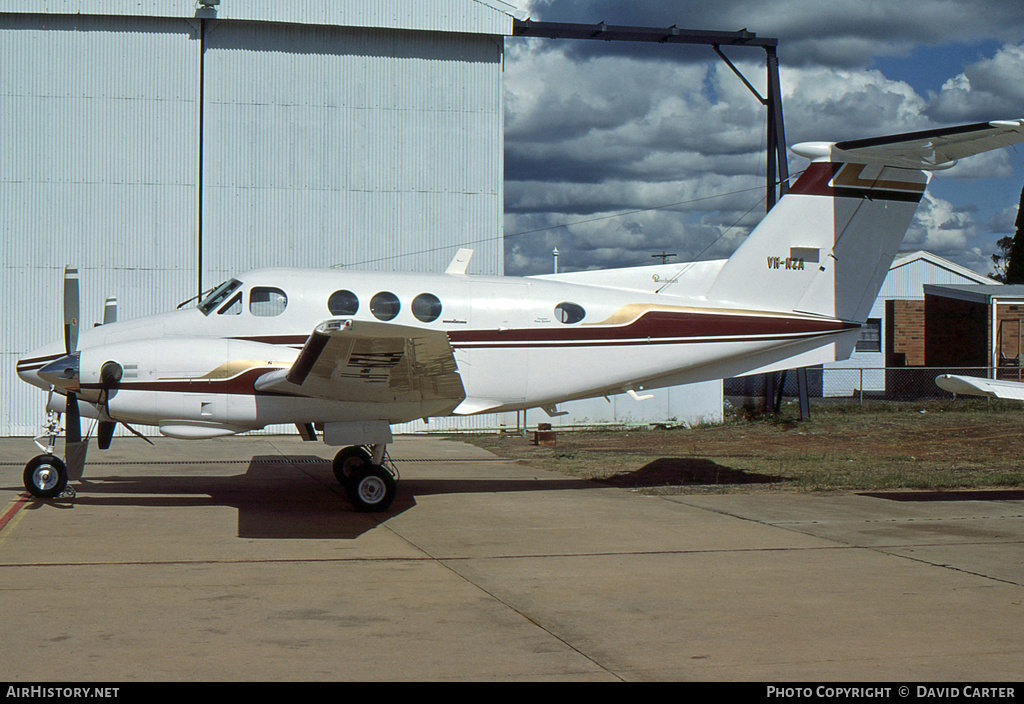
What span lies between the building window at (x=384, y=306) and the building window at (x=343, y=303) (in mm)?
227

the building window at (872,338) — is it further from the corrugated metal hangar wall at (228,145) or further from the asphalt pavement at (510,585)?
the asphalt pavement at (510,585)

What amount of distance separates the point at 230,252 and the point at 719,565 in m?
16.1

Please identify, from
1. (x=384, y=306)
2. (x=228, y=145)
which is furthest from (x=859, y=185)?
(x=228, y=145)

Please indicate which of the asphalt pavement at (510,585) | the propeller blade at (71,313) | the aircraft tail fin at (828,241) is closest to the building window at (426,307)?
the asphalt pavement at (510,585)

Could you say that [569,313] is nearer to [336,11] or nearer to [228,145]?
[228,145]

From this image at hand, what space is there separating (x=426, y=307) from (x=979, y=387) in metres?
6.72

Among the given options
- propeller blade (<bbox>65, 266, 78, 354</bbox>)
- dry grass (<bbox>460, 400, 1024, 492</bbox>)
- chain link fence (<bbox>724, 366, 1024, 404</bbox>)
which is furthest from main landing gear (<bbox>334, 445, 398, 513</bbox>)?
chain link fence (<bbox>724, 366, 1024, 404</bbox>)

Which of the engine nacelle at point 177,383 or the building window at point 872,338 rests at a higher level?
the building window at point 872,338

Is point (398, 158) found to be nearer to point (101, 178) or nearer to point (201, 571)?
point (101, 178)

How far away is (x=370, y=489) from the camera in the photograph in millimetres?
10609

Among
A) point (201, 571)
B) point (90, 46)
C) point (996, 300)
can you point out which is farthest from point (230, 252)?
point (996, 300)

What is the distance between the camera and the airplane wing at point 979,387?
34.0ft

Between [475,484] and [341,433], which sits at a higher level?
[341,433]

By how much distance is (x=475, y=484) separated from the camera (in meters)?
13.5
